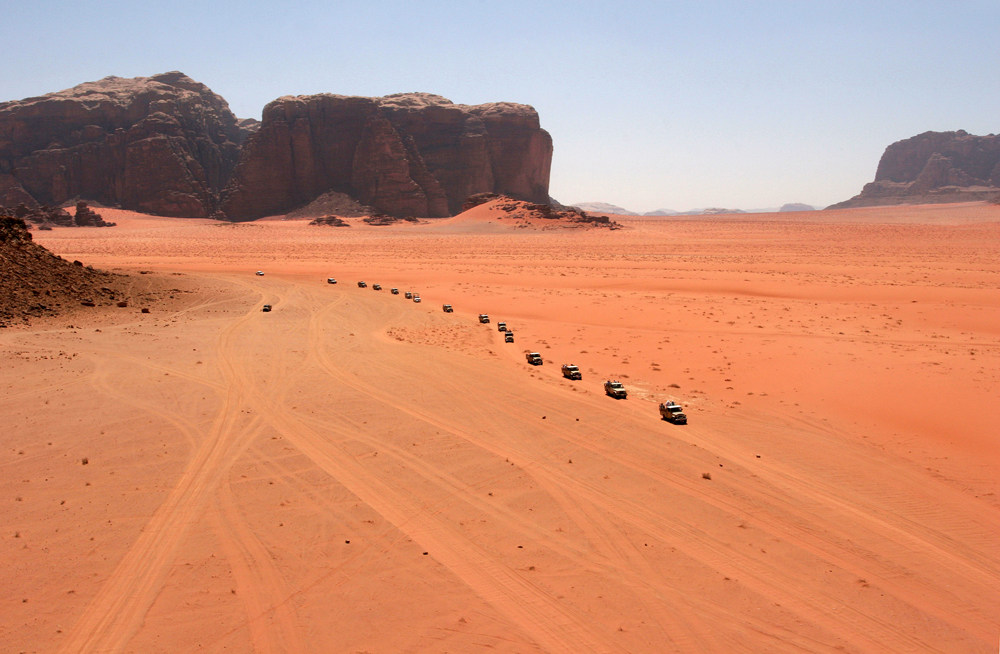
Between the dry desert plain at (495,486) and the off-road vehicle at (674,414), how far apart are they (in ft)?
0.73

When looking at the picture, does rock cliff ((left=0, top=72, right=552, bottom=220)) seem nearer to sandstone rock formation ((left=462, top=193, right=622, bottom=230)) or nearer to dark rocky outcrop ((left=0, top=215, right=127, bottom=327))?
sandstone rock formation ((left=462, top=193, right=622, bottom=230))

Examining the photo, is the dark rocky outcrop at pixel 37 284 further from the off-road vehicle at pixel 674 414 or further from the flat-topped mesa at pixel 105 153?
the flat-topped mesa at pixel 105 153

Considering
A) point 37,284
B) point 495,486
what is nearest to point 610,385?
point 495,486

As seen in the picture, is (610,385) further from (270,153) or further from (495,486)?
(270,153)

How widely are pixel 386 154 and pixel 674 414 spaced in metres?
105

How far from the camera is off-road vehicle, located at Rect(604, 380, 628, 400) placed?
18.1 m

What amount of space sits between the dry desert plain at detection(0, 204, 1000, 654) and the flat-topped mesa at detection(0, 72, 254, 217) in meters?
100

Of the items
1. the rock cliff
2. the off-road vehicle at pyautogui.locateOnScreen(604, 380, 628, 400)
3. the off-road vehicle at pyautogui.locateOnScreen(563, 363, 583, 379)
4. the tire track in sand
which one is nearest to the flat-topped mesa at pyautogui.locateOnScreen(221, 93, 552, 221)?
the rock cliff

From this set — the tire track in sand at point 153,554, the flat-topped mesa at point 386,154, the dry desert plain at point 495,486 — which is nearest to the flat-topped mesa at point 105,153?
the flat-topped mesa at point 386,154

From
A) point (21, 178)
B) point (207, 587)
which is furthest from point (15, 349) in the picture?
point (21, 178)

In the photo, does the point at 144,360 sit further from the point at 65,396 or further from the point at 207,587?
the point at 207,587

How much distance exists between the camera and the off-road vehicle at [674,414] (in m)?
16.1

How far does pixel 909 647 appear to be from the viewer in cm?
862

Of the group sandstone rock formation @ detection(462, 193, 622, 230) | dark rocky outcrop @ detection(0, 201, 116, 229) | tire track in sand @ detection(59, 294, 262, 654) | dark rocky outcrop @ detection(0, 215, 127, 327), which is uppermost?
sandstone rock formation @ detection(462, 193, 622, 230)
